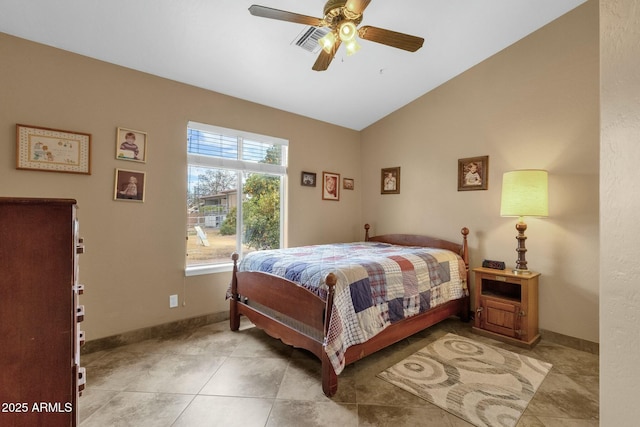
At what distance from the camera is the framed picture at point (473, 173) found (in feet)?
11.1

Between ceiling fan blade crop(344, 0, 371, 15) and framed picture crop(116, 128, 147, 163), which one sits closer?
ceiling fan blade crop(344, 0, 371, 15)

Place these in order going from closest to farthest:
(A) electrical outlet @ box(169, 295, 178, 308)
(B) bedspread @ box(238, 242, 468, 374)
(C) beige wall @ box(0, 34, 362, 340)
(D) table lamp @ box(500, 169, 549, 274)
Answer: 1. (B) bedspread @ box(238, 242, 468, 374)
2. (C) beige wall @ box(0, 34, 362, 340)
3. (D) table lamp @ box(500, 169, 549, 274)
4. (A) electrical outlet @ box(169, 295, 178, 308)

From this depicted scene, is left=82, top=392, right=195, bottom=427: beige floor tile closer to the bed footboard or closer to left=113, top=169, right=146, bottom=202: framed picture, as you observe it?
the bed footboard

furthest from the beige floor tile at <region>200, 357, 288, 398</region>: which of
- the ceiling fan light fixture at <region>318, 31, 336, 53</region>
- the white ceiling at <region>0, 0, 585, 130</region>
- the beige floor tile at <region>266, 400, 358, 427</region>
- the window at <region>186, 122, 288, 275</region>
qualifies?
the white ceiling at <region>0, 0, 585, 130</region>

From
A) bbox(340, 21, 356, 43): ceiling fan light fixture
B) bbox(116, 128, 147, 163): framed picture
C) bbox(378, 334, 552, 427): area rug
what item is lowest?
bbox(378, 334, 552, 427): area rug

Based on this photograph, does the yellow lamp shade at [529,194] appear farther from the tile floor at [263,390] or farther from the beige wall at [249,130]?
the tile floor at [263,390]

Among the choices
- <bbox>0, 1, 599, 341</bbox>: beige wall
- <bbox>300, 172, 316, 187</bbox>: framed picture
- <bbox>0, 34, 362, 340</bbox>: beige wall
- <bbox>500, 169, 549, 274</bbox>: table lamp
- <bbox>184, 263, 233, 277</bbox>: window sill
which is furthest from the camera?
<bbox>300, 172, 316, 187</bbox>: framed picture

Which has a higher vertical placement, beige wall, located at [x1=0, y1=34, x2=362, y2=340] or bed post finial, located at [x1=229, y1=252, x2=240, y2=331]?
beige wall, located at [x1=0, y1=34, x2=362, y2=340]

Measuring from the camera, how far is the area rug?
1852 millimetres

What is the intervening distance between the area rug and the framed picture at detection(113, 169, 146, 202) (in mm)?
2721

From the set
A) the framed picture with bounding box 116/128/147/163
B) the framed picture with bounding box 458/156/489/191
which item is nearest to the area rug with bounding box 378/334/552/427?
the framed picture with bounding box 458/156/489/191

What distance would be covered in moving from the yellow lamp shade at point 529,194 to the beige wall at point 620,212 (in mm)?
2010

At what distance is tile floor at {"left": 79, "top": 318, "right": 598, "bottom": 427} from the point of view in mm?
1771

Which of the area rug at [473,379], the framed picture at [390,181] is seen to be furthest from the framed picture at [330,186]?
the area rug at [473,379]
